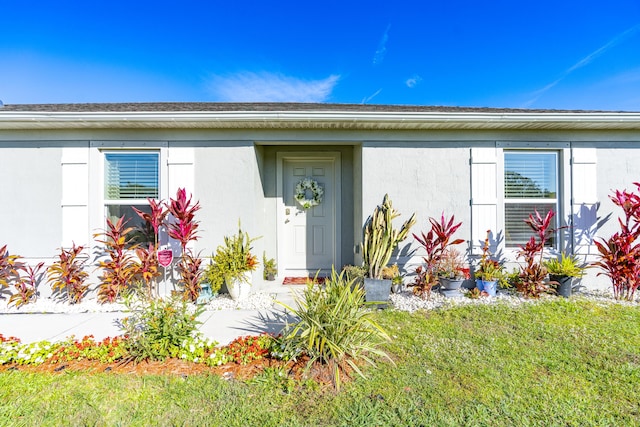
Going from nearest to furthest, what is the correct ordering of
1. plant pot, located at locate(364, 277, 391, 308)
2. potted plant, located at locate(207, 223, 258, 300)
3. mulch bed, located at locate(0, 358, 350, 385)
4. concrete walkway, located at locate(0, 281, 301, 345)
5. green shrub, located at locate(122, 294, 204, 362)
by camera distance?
mulch bed, located at locate(0, 358, 350, 385) < green shrub, located at locate(122, 294, 204, 362) < concrete walkway, located at locate(0, 281, 301, 345) < plant pot, located at locate(364, 277, 391, 308) < potted plant, located at locate(207, 223, 258, 300)

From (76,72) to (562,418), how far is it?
440 inches

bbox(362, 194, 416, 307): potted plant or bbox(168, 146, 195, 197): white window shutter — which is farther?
bbox(168, 146, 195, 197): white window shutter

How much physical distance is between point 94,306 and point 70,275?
20.8 inches

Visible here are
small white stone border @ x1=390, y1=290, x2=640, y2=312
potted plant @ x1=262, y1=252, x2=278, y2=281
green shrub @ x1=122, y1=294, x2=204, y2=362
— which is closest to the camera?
green shrub @ x1=122, y1=294, x2=204, y2=362

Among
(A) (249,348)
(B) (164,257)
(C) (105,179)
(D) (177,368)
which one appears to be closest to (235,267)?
(B) (164,257)

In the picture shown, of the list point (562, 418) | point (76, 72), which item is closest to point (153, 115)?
point (562, 418)

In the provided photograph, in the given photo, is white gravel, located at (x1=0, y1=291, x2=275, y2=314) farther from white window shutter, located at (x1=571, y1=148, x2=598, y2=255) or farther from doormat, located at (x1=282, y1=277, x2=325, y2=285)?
white window shutter, located at (x1=571, y1=148, x2=598, y2=255)

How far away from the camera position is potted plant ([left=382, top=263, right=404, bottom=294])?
12.9 ft

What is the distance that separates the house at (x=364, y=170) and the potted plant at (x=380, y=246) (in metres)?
0.27

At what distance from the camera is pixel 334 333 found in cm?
220

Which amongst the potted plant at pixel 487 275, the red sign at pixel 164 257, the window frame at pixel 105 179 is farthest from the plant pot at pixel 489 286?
the window frame at pixel 105 179

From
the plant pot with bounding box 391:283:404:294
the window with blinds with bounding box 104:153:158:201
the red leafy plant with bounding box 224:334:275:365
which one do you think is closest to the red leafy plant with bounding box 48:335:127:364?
the red leafy plant with bounding box 224:334:275:365

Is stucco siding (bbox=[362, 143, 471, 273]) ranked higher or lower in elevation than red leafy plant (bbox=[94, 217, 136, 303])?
higher

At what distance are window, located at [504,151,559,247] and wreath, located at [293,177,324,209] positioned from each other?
9.86ft
